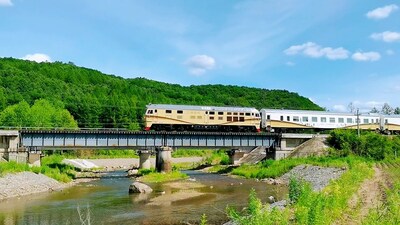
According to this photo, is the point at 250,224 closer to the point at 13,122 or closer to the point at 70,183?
the point at 70,183

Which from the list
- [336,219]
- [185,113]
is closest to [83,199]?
[336,219]

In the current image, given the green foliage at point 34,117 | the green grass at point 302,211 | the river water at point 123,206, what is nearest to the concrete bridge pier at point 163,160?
the river water at point 123,206

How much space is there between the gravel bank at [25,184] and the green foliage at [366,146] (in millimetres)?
34841

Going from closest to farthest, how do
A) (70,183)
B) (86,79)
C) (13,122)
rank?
(70,183) → (13,122) → (86,79)

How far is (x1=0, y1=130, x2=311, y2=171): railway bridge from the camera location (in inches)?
1794

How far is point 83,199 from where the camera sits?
1187 inches

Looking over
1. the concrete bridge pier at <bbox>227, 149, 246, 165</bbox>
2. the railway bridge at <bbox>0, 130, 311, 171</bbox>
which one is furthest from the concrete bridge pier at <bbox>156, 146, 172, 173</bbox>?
the concrete bridge pier at <bbox>227, 149, 246, 165</bbox>

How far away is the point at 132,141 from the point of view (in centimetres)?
5109

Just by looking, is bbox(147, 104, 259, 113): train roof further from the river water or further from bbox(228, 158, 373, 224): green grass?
bbox(228, 158, 373, 224): green grass

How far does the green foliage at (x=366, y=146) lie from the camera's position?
53.0 metres

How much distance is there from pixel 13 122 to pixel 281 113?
5219cm

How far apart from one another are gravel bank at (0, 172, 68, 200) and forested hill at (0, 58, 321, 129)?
223 feet

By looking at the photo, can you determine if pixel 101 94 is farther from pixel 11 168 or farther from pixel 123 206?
pixel 123 206

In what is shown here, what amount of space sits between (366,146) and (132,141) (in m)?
29.3
